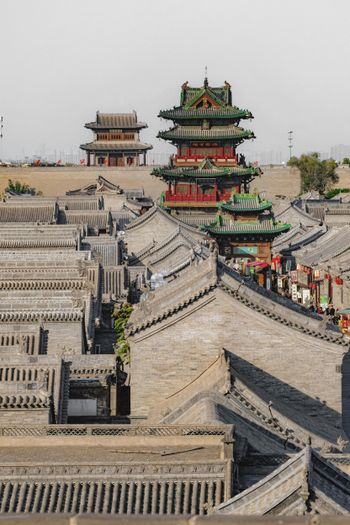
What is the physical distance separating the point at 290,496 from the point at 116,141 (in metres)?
111

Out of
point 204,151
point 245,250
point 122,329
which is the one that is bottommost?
point 122,329

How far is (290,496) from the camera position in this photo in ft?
42.8

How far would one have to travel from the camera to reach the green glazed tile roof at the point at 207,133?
7412 cm

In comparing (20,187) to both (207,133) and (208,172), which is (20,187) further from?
(208,172)

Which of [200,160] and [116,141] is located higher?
[116,141]

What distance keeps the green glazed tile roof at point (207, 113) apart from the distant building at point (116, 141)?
44945mm

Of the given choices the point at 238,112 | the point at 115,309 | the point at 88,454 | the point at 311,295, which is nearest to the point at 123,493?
the point at 88,454

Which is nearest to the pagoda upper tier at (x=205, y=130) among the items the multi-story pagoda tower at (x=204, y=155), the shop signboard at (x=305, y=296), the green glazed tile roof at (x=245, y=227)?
the multi-story pagoda tower at (x=204, y=155)

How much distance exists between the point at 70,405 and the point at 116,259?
984 inches

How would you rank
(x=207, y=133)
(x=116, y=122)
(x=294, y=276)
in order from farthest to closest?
1. (x=116, y=122)
2. (x=207, y=133)
3. (x=294, y=276)

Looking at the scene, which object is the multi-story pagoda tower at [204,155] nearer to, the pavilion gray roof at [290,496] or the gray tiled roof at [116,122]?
the gray tiled roof at [116,122]

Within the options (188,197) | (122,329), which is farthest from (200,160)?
(122,329)

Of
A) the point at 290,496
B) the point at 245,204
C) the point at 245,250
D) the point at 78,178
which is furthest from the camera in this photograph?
the point at 78,178

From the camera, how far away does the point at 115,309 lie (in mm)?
40531
